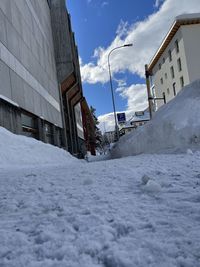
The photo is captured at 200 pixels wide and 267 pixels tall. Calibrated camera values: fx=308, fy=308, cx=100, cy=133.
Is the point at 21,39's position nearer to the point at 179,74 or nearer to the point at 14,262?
the point at 14,262

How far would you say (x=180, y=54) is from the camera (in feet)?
130

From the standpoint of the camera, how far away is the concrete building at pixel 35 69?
46.6 ft

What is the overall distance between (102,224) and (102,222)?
0.06 m

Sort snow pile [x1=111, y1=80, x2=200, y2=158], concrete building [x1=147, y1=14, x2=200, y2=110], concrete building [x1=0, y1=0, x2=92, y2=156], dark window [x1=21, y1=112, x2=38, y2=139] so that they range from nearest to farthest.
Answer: snow pile [x1=111, y1=80, x2=200, y2=158] → concrete building [x1=0, y1=0, x2=92, y2=156] → dark window [x1=21, y1=112, x2=38, y2=139] → concrete building [x1=147, y1=14, x2=200, y2=110]

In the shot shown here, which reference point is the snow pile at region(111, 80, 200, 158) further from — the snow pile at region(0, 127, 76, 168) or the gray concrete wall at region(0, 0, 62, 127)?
the gray concrete wall at region(0, 0, 62, 127)

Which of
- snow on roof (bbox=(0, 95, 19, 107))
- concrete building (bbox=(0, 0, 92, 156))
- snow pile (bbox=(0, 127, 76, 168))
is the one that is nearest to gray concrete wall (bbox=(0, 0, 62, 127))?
concrete building (bbox=(0, 0, 92, 156))

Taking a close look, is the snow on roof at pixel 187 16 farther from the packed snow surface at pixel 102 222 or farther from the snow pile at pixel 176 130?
the packed snow surface at pixel 102 222

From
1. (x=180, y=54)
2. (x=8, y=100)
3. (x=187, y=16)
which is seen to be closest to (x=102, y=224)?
(x=8, y=100)

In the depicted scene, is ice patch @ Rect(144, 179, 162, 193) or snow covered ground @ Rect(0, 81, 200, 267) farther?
ice patch @ Rect(144, 179, 162, 193)

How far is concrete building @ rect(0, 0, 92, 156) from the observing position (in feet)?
46.6

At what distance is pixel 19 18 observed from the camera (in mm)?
17438

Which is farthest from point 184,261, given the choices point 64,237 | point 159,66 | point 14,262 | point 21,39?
point 159,66

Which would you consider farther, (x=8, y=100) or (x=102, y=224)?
(x=8, y=100)

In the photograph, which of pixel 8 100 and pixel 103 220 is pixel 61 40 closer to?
pixel 8 100
